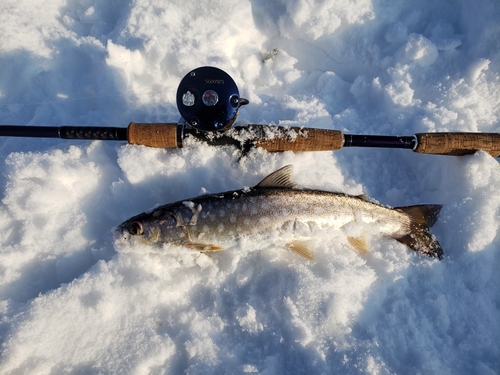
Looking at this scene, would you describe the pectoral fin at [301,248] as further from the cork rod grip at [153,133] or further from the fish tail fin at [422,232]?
the cork rod grip at [153,133]

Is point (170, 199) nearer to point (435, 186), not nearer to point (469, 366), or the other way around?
point (435, 186)

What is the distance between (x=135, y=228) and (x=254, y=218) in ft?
2.69

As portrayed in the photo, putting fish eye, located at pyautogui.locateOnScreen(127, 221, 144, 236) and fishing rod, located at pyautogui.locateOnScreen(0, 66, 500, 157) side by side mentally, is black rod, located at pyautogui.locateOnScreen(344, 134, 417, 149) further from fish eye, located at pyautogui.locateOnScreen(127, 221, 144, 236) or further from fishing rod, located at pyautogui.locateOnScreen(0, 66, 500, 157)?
fish eye, located at pyautogui.locateOnScreen(127, 221, 144, 236)

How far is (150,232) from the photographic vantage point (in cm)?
218

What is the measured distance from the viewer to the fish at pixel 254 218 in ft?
7.18

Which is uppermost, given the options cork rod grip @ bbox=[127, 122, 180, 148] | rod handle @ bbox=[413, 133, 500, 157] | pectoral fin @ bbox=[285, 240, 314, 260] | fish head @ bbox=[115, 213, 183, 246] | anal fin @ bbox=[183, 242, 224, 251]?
cork rod grip @ bbox=[127, 122, 180, 148]

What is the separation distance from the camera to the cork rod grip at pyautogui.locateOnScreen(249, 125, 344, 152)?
242 centimetres

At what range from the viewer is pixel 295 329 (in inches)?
83.9

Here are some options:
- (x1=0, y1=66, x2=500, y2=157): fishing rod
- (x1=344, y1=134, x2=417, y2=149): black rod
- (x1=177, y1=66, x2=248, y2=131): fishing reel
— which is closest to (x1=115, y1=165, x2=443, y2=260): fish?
(x1=0, y1=66, x2=500, y2=157): fishing rod

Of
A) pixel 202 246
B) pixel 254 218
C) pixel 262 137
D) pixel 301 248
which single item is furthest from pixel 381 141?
pixel 202 246

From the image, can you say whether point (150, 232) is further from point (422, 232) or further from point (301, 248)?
point (422, 232)

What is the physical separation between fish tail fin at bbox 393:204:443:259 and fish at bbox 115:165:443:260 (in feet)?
0.85

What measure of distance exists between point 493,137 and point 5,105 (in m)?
4.36

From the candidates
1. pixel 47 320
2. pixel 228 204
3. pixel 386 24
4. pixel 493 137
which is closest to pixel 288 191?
pixel 228 204
